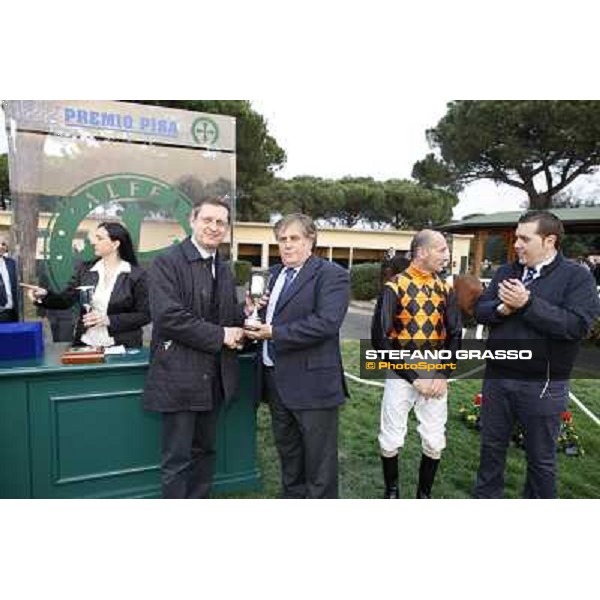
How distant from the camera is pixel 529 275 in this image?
96.4 inches

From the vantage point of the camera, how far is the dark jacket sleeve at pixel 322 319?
2143mm

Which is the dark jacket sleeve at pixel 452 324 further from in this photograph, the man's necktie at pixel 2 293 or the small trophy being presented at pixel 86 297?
the man's necktie at pixel 2 293

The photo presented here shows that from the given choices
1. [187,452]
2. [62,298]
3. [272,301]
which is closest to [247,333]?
[272,301]

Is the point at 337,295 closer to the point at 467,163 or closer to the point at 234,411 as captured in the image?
the point at 234,411

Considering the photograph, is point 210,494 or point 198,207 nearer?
point 198,207

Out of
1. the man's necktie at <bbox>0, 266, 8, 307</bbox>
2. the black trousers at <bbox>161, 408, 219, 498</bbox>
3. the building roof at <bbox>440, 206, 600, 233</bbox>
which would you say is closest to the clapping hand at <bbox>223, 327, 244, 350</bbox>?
the black trousers at <bbox>161, 408, 219, 498</bbox>

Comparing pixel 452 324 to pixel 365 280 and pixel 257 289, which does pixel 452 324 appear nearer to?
pixel 257 289

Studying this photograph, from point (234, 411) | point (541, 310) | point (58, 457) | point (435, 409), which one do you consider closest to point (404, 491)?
point (435, 409)

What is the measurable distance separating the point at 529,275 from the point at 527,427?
0.84 m

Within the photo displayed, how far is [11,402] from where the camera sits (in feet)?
7.50

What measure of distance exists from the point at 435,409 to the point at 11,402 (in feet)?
7.56

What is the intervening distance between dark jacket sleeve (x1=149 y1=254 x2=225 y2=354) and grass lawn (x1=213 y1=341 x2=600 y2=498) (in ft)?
4.17

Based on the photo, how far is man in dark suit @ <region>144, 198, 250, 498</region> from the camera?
212 cm

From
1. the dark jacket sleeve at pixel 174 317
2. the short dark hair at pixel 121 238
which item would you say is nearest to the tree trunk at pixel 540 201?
the dark jacket sleeve at pixel 174 317
